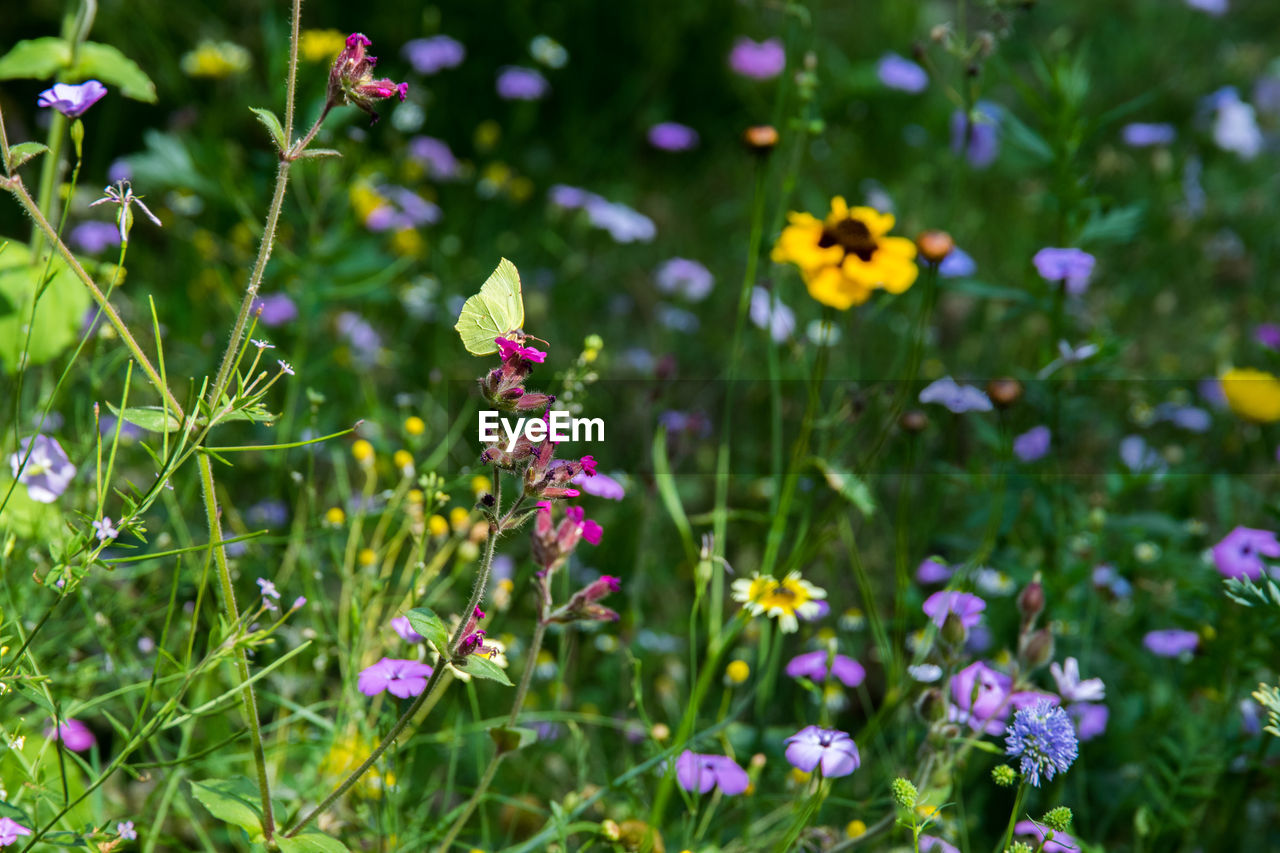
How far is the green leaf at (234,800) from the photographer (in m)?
0.92

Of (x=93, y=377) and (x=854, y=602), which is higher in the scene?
(x=93, y=377)

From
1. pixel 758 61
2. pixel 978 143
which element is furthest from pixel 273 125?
pixel 978 143

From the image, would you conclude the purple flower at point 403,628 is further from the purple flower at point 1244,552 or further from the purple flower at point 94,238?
the purple flower at point 94,238

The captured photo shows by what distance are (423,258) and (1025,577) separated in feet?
5.45

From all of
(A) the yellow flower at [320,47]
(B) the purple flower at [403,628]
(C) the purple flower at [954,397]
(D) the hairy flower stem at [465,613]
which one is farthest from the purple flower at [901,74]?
(D) the hairy flower stem at [465,613]

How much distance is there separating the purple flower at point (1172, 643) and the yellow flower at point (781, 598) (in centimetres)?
60

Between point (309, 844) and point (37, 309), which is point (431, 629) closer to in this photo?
point (309, 844)

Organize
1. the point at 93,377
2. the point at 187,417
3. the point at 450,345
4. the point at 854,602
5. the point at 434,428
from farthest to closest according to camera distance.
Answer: the point at 450,345, the point at 434,428, the point at 854,602, the point at 93,377, the point at 187,417

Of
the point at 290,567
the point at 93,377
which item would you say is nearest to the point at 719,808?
the point at 290,567

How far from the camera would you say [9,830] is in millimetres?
951

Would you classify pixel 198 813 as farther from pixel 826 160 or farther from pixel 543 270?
pixel 826 160

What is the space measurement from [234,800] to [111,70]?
876 millimetres

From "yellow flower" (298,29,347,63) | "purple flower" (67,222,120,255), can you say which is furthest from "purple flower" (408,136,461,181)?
"purple flower" (67,222,120,255)

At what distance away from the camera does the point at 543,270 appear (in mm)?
2686
